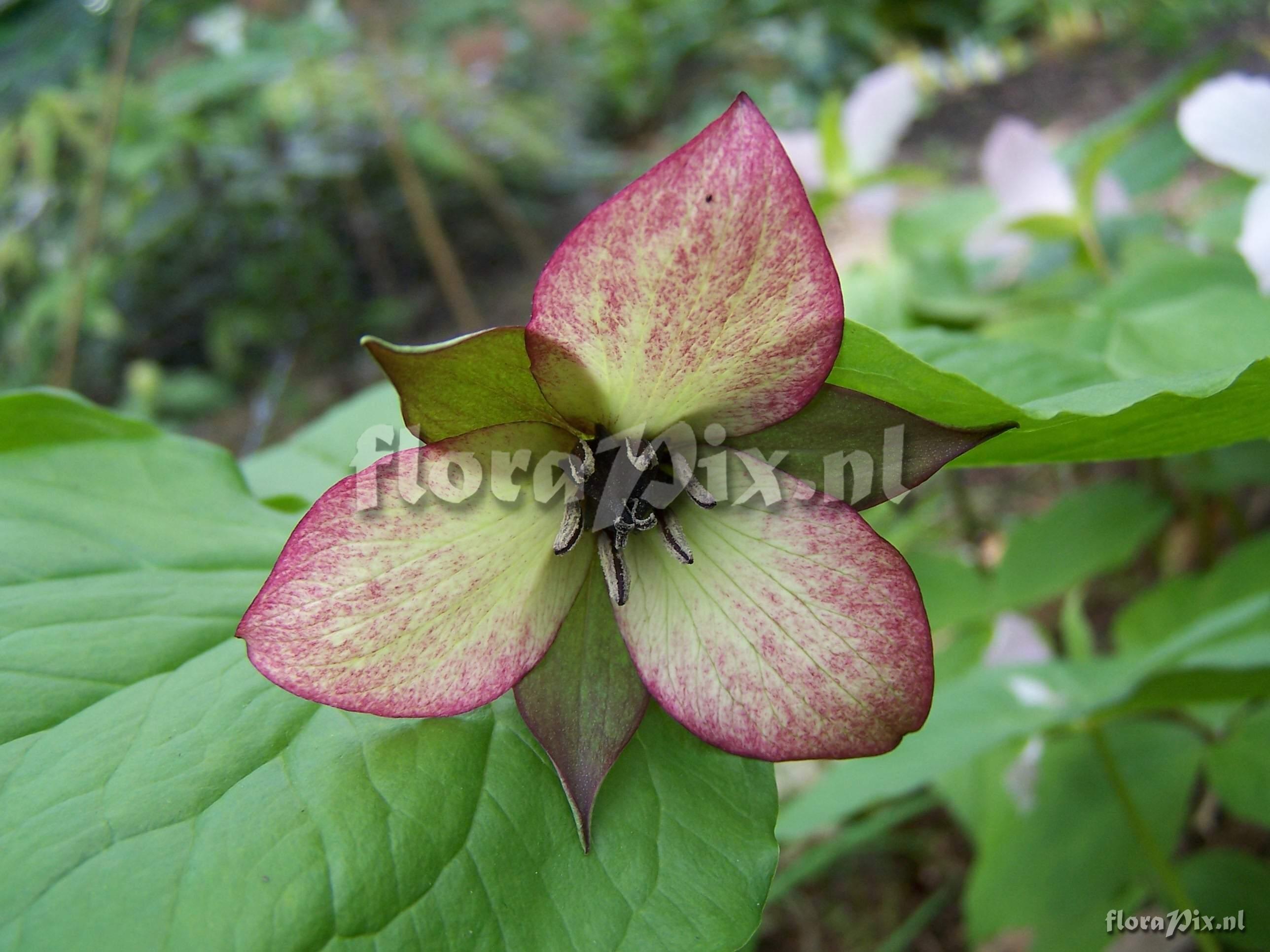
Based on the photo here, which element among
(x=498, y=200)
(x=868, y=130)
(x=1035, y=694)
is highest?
(x=868, y=130)

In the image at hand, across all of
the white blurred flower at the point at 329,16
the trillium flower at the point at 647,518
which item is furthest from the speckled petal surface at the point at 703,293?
the white blurred flower at the point at 329,16

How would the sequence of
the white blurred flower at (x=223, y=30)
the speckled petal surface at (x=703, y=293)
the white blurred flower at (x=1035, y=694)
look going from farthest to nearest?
the white blurred flower at (x=223, y=30) < the white blurred flower at (x=1035, y=694) < the speckled petal surface at (x=703, y=293)

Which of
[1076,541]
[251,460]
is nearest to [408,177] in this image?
[251,460]

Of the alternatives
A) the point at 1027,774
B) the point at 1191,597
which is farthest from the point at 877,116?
the point at 1027,774

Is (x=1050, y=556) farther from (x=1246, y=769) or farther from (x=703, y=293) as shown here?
(x=703, y=293)

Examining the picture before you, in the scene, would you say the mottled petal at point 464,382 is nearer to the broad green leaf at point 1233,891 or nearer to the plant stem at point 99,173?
the broad green leaf at point 1233,891

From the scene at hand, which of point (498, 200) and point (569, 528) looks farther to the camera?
point (498, 200)
